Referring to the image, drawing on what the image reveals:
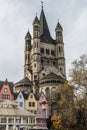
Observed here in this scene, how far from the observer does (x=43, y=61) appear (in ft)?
359

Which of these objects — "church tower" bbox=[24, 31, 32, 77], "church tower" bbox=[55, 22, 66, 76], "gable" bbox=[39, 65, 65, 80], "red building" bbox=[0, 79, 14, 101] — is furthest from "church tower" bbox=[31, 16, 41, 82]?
"red building" bbox=[0, 79, 14, 101]

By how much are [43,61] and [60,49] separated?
931 cm

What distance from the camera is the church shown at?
93875 mm

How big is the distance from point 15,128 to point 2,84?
3215cm

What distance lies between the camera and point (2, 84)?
7931 centimetres

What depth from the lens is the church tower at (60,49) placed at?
361ft

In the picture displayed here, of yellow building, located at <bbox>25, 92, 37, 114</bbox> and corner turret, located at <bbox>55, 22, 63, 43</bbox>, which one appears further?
corner turret, located at <bbox>55, 22, 63, 43</bbox>

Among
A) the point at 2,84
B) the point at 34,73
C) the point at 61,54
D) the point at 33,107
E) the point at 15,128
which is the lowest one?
the point at 15,128

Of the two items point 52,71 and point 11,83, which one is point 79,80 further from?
point 52,71

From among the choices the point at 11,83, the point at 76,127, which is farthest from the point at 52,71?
the point at 76,127

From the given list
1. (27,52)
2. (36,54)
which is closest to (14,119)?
(36,54)

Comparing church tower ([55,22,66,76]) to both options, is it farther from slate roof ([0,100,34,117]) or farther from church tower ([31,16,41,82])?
slate roof ([0,100,34,117])

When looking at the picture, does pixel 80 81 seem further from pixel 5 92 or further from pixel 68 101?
pixel 5 92

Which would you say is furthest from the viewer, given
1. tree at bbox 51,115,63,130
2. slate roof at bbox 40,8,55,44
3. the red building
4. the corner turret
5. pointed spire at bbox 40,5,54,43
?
pointed spire at bbox 40,5,54,43
